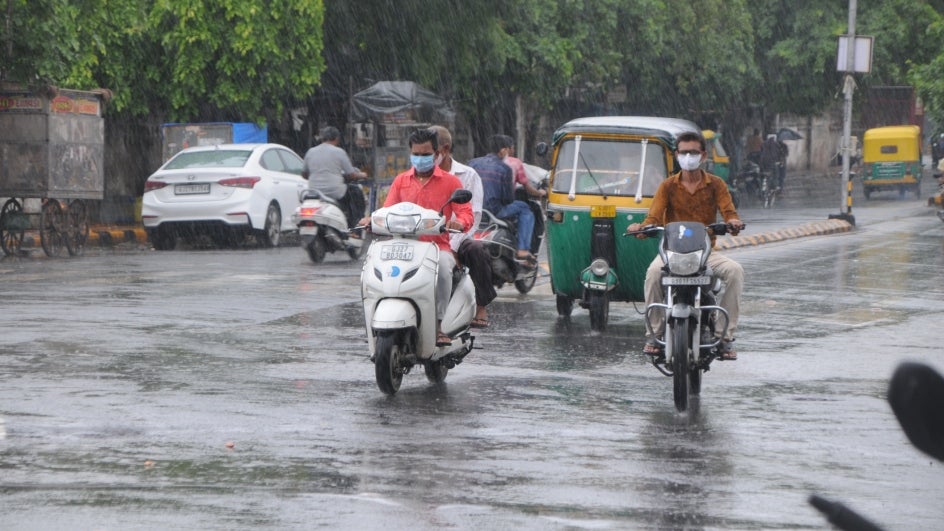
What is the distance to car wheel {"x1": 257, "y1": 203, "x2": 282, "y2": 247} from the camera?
23000 millimetres

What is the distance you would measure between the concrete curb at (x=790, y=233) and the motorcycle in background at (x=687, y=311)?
14573 mm

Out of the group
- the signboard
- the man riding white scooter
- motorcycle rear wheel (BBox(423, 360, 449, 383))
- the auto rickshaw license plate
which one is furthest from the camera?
the signboard

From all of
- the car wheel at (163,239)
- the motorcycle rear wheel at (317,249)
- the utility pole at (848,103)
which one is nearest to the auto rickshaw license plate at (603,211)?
the motorcycle rear wheel at (317,249)

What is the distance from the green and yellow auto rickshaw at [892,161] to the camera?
44.1m

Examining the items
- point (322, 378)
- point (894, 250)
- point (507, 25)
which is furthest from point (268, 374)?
point (507, 25)

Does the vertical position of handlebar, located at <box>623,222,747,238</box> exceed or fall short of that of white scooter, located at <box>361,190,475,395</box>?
it exceeds it

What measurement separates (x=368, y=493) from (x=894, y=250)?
18.7 m

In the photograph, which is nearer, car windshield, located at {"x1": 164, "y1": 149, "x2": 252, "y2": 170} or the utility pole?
car windshield, located at {"x1": 164, "y1": 149, "x2": 252, "y2": 170}

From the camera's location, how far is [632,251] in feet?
42.5

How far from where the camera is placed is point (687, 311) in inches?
339

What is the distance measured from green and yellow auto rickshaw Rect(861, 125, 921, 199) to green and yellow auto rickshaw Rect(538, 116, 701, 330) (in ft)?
106

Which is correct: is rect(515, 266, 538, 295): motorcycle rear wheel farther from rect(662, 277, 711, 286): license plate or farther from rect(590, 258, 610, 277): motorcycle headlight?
rect(662, 277, 711, 286): license plate

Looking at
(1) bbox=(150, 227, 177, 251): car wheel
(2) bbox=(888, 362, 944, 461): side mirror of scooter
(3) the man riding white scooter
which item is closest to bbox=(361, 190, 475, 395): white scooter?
(3) the man riding white scooter

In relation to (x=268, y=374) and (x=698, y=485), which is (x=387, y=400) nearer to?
(x=268, y=374)
